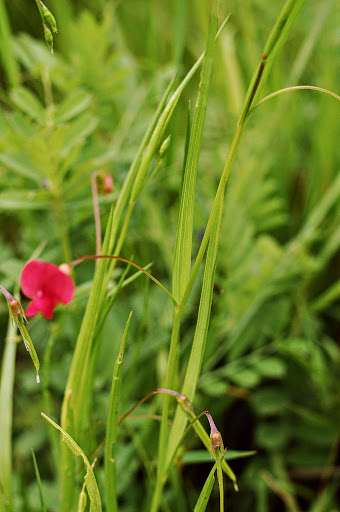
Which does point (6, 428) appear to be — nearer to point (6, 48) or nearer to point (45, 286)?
point (45, 286)

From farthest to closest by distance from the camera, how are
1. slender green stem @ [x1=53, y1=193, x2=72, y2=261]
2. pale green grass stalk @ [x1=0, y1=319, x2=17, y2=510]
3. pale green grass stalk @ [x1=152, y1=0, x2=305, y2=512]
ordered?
1. slender green stem @ [x1=53, y1=193, x2=72, y2=261]
2. pale green grass stalk @ [x1=0, y1=319, x2=17, y2=510]
3. pale green grass stalk @ [x1=152, y1=0, x2=305, y2=512]

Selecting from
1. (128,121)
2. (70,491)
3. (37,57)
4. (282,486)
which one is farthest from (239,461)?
(37,57)

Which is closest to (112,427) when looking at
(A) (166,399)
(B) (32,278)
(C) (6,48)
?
(A) (166,399)

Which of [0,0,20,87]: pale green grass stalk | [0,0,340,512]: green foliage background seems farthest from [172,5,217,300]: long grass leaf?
[0,0,20,87]: pale green grass stalk

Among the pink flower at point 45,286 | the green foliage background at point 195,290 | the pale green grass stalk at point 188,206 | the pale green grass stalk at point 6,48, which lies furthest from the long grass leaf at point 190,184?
the pale green grass stalk at point 6,48

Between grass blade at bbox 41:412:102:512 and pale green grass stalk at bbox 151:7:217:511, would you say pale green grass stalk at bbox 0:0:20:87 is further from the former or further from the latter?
grass blade at bbox 41:412:102:512

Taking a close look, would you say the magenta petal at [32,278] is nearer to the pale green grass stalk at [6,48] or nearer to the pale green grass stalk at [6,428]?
the pale green grass stalk at [6,428]

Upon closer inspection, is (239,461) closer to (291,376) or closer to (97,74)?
(291,376)
